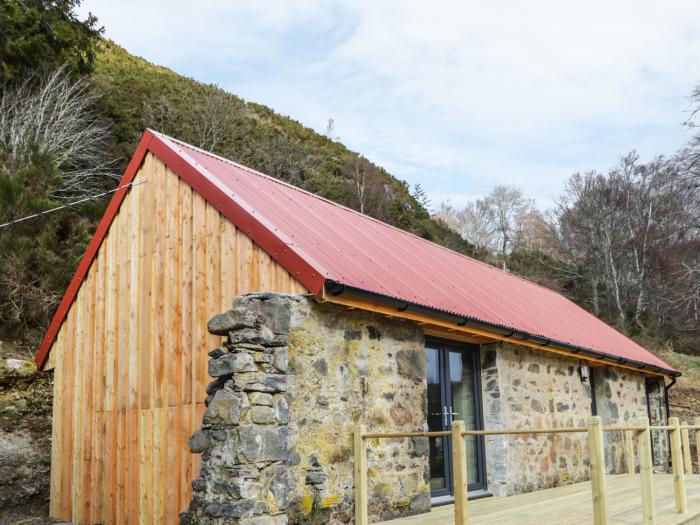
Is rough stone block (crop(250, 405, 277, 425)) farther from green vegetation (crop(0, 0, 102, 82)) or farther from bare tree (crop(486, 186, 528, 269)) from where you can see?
bare tree (crop(486, 186, 528, 269))

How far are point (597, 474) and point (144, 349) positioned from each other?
17.3ft

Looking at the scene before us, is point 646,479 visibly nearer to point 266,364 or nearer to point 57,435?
point 266,364

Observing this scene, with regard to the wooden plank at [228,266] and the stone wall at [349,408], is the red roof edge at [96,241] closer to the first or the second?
the wooden plank at [228,266]

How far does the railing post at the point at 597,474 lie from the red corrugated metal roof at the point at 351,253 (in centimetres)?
236

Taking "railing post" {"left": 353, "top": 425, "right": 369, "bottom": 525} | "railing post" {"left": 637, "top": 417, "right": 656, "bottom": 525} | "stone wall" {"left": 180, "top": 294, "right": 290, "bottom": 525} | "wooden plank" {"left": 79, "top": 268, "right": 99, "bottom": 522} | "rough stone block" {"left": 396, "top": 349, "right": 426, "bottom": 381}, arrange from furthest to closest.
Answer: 1. "wooden plank" {"left": 79, "top": 268, "right": 99, "bottom": 522}
2. "rough stone block" {"left": 396, "top": 349, "right": 426, "bottom": 381}
3. "railing post" {"left": 637, "top": 417, "right": 656, "bottom": 525}
4. "railing post" {"left": 353, "top": 425, "right": 369, "bottom": 525}
5. "stone wall" {"left": 180, "top": 294, "right": 290, "bottom": 525}

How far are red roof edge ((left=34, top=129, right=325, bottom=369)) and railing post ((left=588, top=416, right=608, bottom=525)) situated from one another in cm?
277

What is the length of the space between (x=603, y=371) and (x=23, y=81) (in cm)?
1585

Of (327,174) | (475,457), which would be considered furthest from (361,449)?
(327,174)

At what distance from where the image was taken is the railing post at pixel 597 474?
5641mm

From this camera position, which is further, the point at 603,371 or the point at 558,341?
the point at 603,371

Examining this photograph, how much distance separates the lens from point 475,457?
9664 mm

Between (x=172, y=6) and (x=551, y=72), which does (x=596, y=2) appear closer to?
(x=551, y=72)

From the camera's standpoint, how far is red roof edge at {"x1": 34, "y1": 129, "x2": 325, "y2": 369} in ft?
21.8

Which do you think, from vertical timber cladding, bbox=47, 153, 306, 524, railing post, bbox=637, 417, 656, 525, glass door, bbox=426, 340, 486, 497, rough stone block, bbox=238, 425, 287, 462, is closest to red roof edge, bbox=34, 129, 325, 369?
vertical timber cladding, bbox=47, 153, 306, 524
